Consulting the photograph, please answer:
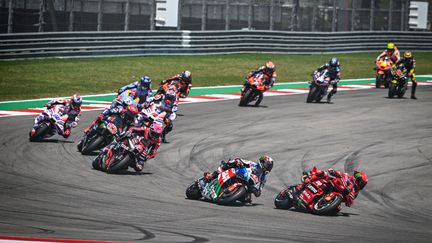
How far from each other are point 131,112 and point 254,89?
925 centimetres

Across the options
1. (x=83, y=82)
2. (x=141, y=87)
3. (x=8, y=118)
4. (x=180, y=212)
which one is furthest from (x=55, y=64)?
(x=180, y=212)

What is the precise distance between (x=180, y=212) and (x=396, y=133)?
37.5 feet

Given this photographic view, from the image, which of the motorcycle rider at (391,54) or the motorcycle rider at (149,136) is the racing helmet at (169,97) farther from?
the motorcycle rider at (391,54)

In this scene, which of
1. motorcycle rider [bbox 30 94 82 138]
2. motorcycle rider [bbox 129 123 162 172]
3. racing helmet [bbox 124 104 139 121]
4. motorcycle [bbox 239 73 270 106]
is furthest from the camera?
motorcycle [bbox 239 73 270 106]

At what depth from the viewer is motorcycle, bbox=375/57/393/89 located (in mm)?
32594

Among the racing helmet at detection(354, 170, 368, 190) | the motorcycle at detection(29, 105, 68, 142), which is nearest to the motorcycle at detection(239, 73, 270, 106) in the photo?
the motorcycle at detection(29, 105, 68, 142)

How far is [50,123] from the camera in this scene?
19.8 m

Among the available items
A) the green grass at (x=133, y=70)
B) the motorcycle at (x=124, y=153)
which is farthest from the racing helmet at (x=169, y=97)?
the green grass at (x=133, y=70)

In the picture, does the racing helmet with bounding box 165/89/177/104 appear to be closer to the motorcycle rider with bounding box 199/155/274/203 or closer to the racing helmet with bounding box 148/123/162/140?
the racing helmet with bounding box 148/123/162/140

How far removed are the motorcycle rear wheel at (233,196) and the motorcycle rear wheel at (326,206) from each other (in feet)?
3.86

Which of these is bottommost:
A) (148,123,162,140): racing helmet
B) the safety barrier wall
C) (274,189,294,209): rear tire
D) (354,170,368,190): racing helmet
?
(274,189,294,209): rear tire

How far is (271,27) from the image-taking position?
141 ft

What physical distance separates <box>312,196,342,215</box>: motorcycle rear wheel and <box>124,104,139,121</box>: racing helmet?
6.02m

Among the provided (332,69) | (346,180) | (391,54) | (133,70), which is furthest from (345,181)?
(133,70)
